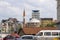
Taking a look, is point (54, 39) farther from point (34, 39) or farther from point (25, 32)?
point (25, 32)

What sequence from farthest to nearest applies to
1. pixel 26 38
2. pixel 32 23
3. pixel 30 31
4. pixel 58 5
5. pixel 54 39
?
pixel 32 23 < pixel 30 31 < pixel 58 5 < pixel 26 38 < pixel 54 39

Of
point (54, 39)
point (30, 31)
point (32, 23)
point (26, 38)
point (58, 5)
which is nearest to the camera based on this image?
point (54, 39)

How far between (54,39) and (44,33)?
302 cm

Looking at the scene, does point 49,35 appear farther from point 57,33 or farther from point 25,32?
point 25,32

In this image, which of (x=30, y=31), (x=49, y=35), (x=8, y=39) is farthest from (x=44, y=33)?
(x=30, y=31)

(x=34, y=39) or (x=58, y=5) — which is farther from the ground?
(x=58, y=5)

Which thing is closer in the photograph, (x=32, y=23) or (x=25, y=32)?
(x=25, y=32)

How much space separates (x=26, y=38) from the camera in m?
30.8

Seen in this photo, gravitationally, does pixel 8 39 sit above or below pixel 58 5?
below

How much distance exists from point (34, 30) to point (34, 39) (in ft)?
139

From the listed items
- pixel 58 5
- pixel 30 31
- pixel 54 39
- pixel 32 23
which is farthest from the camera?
pixel 32 23

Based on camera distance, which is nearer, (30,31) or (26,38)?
(26,38)

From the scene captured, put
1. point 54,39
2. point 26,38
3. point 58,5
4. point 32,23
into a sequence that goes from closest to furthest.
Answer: point 54,39
point 26,38
point 58,5
point 32,23

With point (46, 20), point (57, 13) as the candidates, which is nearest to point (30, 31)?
point (57, 13)
